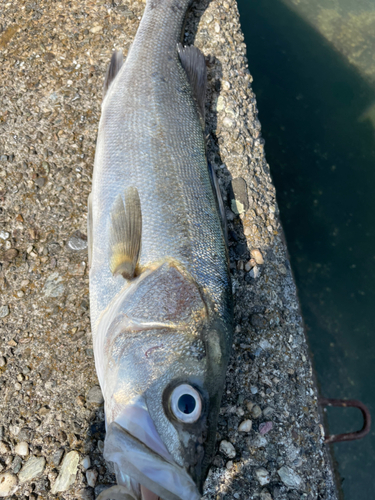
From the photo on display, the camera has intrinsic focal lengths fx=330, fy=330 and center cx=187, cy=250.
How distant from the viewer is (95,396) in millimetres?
2037

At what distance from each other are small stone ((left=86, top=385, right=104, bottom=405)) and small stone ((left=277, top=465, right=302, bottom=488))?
1168 mm

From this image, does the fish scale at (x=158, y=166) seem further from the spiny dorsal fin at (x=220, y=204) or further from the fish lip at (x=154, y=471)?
the fish lip at (x=154, y=471)

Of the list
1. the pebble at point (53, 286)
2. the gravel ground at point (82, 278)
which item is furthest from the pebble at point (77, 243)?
the pebble at point (53, 286)

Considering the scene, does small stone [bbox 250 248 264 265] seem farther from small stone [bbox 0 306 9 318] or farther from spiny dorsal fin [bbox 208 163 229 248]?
small stone [bbox 0 306 9 318]

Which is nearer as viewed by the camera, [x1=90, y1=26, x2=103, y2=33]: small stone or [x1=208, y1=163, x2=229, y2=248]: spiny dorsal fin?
[x1=208, y1=163, x2=229, y2=248]: spiny dorsal fin

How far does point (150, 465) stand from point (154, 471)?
0.10 feet

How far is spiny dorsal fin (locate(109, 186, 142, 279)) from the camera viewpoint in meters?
1.85

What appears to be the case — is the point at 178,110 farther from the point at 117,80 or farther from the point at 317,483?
the point at 317,483

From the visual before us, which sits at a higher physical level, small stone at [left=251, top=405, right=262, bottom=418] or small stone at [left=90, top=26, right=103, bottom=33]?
small stone at [left=90, top=26, right=103, bottom=33]

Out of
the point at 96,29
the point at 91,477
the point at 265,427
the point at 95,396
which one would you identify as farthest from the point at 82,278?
the point at 96,29

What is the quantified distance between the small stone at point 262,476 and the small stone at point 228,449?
0.17 meters

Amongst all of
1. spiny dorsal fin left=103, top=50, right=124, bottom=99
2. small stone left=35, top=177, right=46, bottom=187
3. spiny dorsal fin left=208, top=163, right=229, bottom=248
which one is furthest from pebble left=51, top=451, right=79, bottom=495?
spiny dorsal fin left=103, top=50, right=124, bottom=99

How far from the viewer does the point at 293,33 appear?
4797mm

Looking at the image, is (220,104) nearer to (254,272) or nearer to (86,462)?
(254,272)
